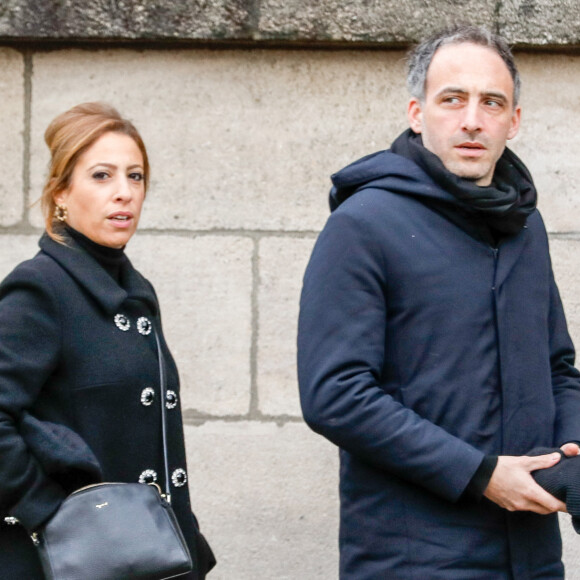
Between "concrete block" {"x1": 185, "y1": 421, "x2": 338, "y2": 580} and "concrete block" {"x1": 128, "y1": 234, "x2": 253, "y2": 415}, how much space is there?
0.43ft

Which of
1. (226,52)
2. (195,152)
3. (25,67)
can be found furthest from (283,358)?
(25,67)

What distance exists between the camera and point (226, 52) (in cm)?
387

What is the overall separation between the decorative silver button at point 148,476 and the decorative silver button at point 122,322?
0.34 m

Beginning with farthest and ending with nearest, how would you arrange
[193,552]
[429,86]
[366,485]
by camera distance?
[193,552] < [429,86] < [366,485]

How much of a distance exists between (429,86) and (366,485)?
3.04 feet

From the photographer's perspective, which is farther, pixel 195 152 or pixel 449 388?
pixel 195 152

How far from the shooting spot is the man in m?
2.25

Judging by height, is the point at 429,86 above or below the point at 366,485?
above

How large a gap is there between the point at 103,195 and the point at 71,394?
19.4 inches

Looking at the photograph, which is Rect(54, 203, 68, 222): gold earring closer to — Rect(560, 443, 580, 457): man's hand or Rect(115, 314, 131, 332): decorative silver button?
Rect(115, 314, 131, 332): decorative silver button

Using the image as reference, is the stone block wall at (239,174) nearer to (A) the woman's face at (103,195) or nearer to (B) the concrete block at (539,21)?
(B) the concrete block at (539,21)

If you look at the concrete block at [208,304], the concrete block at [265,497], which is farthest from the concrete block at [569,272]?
the concrete block at [208,304]

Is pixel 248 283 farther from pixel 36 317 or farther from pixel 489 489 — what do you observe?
pixel 489 489

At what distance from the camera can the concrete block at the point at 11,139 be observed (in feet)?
12.7
